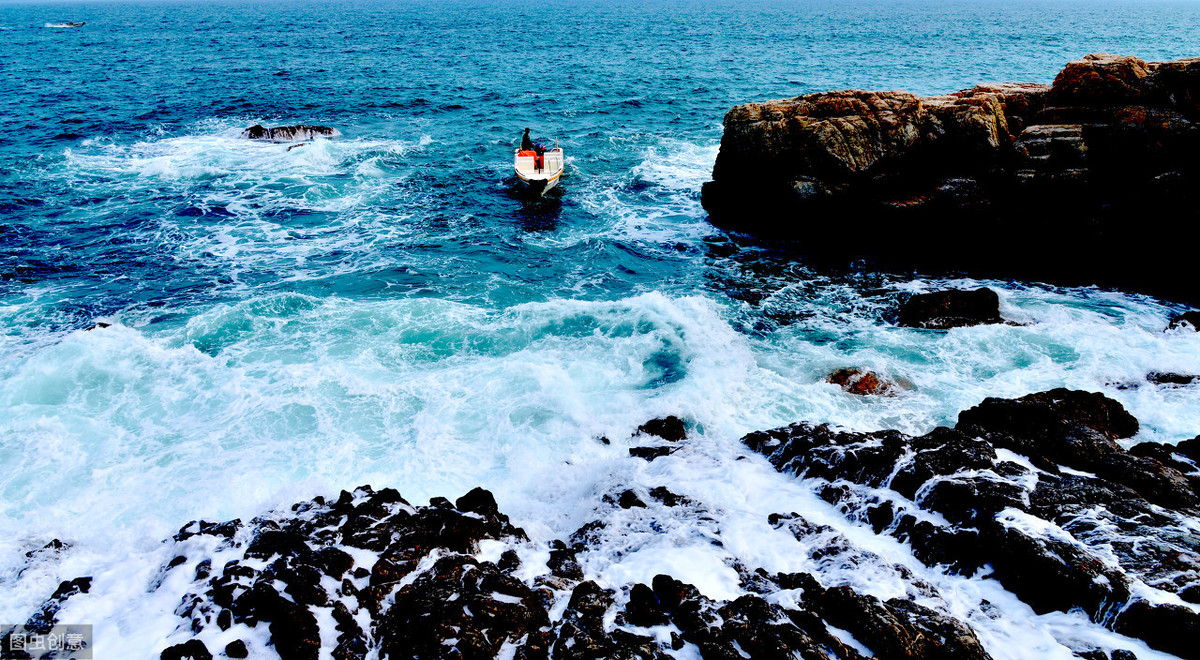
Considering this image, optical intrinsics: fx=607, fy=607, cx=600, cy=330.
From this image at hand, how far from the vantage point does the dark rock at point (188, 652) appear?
7.04 meters

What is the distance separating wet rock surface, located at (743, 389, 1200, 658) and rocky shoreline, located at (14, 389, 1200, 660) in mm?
28

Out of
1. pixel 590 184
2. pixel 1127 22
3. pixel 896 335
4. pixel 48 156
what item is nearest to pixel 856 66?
pixel 590 184

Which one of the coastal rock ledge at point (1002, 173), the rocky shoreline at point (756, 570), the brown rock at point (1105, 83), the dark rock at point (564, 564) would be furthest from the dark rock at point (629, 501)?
the brown rock at point (1105, 83)

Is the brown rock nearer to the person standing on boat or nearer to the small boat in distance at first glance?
the small boat in distance

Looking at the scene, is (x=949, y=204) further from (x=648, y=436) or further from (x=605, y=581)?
(x=605, y=581)

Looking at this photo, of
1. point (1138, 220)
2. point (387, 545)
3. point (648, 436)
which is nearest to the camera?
point (387, 545)

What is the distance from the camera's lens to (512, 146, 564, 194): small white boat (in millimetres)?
26266

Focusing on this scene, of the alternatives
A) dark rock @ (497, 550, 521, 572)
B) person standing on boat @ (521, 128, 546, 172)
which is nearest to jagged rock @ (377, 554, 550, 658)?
dark rock @ (497, 550, 521, 572)

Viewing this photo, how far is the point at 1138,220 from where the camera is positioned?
18.5 m

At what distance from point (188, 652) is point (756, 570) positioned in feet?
23.7

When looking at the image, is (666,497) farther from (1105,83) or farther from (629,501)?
(1105,83)

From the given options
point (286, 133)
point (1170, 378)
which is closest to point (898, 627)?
point (1170, 378)

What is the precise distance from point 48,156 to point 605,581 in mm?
37605

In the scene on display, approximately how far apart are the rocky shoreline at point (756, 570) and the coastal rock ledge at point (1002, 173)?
1102cm
